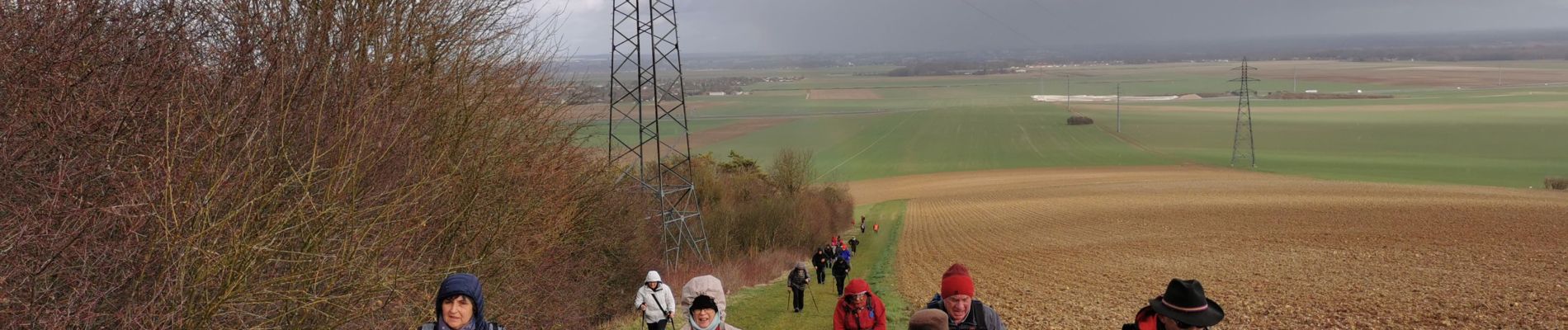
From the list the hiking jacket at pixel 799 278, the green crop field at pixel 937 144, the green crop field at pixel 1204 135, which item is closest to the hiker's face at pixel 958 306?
the hiking jacket at pixel 799 278

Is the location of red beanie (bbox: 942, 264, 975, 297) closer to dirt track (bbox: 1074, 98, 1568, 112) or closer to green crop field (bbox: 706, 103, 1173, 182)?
green crop field (bbox: 706, 103, 1173, 182)

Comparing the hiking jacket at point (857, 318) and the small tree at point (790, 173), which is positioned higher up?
the hiking jacket at point (857, 318)

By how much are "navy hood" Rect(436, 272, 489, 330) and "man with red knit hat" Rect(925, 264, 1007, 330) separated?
9.27ft

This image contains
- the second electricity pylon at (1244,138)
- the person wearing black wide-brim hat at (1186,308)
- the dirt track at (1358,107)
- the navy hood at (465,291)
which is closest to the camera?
the navy hood at (465,291)

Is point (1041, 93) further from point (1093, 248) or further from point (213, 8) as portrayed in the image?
point (213, 8)

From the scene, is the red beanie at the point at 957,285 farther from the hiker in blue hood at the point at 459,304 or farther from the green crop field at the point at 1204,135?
the green crop field at the point at 1204,135

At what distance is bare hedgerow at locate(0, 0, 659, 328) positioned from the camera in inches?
291

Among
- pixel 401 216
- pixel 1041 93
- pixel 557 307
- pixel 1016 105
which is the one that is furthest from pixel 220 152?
pixel 1041 93

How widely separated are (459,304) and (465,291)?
89 millimetres

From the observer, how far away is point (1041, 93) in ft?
654

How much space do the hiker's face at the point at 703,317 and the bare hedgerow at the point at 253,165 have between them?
3079 millimetres

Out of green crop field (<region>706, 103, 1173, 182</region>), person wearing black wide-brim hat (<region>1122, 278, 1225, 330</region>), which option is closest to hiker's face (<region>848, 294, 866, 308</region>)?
person wearing black wide-brim hat (<region>1122, 278, 1225, 330</region>)

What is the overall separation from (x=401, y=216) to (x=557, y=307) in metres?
5.90

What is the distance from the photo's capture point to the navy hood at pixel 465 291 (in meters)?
5.61
